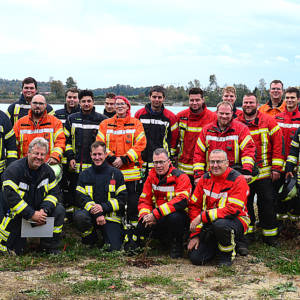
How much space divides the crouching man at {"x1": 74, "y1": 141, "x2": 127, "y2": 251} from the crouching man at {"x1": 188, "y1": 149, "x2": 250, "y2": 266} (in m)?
1.13

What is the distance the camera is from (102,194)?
6.31 meters

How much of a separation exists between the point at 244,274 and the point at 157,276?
114 cm

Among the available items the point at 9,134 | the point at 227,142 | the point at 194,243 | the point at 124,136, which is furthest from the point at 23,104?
the point at 194,243

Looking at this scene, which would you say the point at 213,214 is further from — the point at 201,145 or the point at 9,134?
the point at 9,134

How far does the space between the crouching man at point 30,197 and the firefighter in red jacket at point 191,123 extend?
7.64 ft

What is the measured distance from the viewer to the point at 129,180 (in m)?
6.75

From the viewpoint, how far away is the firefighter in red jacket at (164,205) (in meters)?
6.00

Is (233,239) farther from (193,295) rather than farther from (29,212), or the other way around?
(29,212)

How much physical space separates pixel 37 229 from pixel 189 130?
9.81 feet

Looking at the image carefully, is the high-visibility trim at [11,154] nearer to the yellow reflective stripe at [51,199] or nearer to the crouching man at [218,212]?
the yellow reflective stripe at [51,199]

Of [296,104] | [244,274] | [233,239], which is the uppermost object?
[296,104]

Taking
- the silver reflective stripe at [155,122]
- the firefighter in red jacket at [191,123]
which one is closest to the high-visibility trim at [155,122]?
the silver reflective stripe at [155,122]

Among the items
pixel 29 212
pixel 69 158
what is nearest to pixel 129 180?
pixel 69 158

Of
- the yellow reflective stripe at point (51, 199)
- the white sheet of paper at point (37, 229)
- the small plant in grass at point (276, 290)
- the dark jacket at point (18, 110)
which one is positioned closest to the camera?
the small plant in grass at point (276, 290)
